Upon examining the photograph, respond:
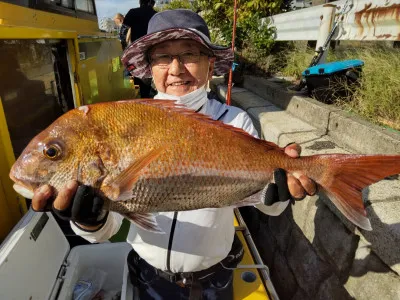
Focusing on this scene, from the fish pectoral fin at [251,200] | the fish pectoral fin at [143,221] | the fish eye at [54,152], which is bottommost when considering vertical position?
the fish pectoral fin at [143,221]

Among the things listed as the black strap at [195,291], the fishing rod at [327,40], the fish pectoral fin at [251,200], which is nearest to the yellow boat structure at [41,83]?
the black strap at [195,291]

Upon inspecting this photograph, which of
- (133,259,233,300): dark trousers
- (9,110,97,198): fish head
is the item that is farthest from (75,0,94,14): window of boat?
(133,259,233,300): dark trousers

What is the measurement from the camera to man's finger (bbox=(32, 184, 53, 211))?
1.39 metres

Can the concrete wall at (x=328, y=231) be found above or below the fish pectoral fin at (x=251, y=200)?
below

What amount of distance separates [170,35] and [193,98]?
419mm

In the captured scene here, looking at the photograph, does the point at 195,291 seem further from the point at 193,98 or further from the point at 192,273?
the point at 193,98

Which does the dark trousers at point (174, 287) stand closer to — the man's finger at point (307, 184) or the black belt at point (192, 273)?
the black belt at point (192, 273)

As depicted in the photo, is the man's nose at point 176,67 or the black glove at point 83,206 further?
the man's nose at point 176,67

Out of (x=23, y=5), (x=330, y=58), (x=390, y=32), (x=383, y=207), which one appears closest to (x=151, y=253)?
(x=383, y=207)

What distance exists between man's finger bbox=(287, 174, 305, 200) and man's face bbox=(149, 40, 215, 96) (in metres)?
0.89

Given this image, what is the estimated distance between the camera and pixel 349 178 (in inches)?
62.1

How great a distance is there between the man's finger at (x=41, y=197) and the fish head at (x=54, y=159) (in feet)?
0.09

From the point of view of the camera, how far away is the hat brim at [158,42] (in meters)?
1.89

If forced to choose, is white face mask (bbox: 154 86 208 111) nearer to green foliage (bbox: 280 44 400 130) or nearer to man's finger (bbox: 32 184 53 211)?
man's finger (bbox: 32 184 53 211)
